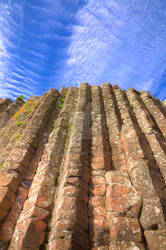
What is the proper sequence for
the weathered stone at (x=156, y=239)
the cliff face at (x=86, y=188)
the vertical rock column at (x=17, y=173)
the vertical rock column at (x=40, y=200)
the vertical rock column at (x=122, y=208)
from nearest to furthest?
the weathered stone at (x=156, y=239) → the vertical rock column at (x=122, y=208) → the cliff face at (x=86, y=188) → the vertical rock column at (x=40, y=200) → the vertical rock column at (x=17, y=173)

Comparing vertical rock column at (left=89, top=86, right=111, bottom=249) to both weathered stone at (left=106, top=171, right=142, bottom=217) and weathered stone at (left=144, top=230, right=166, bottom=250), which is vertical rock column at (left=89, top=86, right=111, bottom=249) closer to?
weathered stone at (left=106, top=171, right=142, bottom=217)

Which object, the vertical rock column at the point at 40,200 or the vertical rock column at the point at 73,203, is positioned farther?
the vertical rock column at the point at 40,200

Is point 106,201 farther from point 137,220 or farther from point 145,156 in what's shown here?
point 145,156

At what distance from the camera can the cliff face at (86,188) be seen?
114 inches

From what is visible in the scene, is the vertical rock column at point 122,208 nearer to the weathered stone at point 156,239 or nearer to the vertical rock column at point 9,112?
the weathered stone at point 156,239

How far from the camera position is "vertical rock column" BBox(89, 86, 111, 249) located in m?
2.99

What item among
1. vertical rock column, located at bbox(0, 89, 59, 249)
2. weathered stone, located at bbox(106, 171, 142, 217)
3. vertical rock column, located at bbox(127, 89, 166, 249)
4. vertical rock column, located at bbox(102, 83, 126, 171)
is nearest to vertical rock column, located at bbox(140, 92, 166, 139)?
vertical rock column, located at bbox(127, 89, 166, 249)

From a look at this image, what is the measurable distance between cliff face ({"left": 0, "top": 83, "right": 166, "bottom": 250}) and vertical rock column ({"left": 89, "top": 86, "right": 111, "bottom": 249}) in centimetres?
2

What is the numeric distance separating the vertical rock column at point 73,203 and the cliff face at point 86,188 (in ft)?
0.04

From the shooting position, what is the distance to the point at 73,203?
3.29 meters

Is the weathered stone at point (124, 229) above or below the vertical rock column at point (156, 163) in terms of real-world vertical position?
below

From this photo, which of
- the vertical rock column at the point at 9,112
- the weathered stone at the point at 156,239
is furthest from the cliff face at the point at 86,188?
the vertical rock column at the point at 9,112

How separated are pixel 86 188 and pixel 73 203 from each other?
598 millimetres

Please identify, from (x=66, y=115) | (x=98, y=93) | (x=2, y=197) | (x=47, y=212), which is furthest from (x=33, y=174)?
(x=98, y=93)
